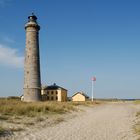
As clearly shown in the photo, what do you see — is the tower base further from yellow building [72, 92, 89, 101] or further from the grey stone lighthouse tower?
yellow building [72, 92, 89, 101]

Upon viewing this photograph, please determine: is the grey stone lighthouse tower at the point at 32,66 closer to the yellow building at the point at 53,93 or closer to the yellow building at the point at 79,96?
the yellow building at the point at 53,93

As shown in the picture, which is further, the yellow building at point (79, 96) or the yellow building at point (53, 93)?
the yellow building at point (79, 96)

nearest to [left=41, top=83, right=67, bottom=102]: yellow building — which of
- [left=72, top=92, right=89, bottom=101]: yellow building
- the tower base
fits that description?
[left=72, top=92, right=89, bottom=101]: yellow building

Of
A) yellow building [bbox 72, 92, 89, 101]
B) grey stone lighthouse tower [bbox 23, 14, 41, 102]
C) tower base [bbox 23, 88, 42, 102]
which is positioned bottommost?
yellow building [bbox 72, 92, 89, 101]

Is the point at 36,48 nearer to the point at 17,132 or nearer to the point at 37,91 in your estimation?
the point at 37,91

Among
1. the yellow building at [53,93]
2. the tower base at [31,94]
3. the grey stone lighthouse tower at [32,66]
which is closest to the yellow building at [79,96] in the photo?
the yellow building at [53,93]

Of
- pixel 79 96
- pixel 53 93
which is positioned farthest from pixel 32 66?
pixel 79 96

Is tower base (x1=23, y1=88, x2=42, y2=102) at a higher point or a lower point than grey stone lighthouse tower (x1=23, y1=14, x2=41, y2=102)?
lower

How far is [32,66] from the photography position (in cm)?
4331

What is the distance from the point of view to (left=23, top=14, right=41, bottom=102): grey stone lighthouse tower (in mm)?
43156

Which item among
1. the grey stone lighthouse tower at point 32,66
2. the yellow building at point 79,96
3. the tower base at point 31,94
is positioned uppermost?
the grey stone lighthouse tower at point 32,66

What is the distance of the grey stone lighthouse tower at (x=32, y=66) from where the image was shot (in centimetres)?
4316

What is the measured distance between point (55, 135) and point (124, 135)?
3.04m

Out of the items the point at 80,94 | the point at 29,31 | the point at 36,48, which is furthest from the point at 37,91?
the point at 80,94
